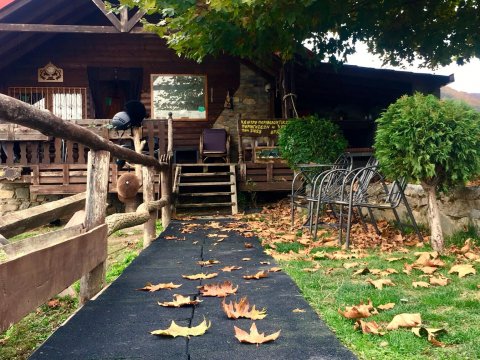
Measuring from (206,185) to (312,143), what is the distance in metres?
2.88

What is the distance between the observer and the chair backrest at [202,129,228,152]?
11.6 meters

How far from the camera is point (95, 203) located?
2762 millimetres

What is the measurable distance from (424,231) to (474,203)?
88 centimetres

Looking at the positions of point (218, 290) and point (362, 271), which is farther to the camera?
point (362, 271)

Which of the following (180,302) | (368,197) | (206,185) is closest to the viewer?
(180,302)

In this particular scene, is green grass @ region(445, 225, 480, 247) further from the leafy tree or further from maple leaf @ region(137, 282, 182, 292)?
maple leaf @ region(137, 282, 182, 292)

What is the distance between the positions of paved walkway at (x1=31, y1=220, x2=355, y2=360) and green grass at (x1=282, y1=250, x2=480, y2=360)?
165 millimetres

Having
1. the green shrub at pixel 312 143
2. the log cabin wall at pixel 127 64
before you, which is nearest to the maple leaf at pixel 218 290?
the green shrub at pixel 312 143

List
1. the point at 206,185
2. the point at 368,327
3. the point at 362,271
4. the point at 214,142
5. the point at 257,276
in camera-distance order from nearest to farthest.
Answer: the point at 368,327 → the point at 257,276 → the point at 362,271 → the point at 206,185 → the point at 214,142

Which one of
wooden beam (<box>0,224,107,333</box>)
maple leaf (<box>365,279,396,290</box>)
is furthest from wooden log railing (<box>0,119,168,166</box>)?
wooden beam (<box>0,224,107,333</box>)

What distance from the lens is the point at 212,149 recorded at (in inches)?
457

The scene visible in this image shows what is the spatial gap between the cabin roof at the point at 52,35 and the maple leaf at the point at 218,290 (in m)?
8.34

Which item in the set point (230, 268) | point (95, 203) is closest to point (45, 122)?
point (95, 203)

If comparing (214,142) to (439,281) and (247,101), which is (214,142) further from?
(439,281)
